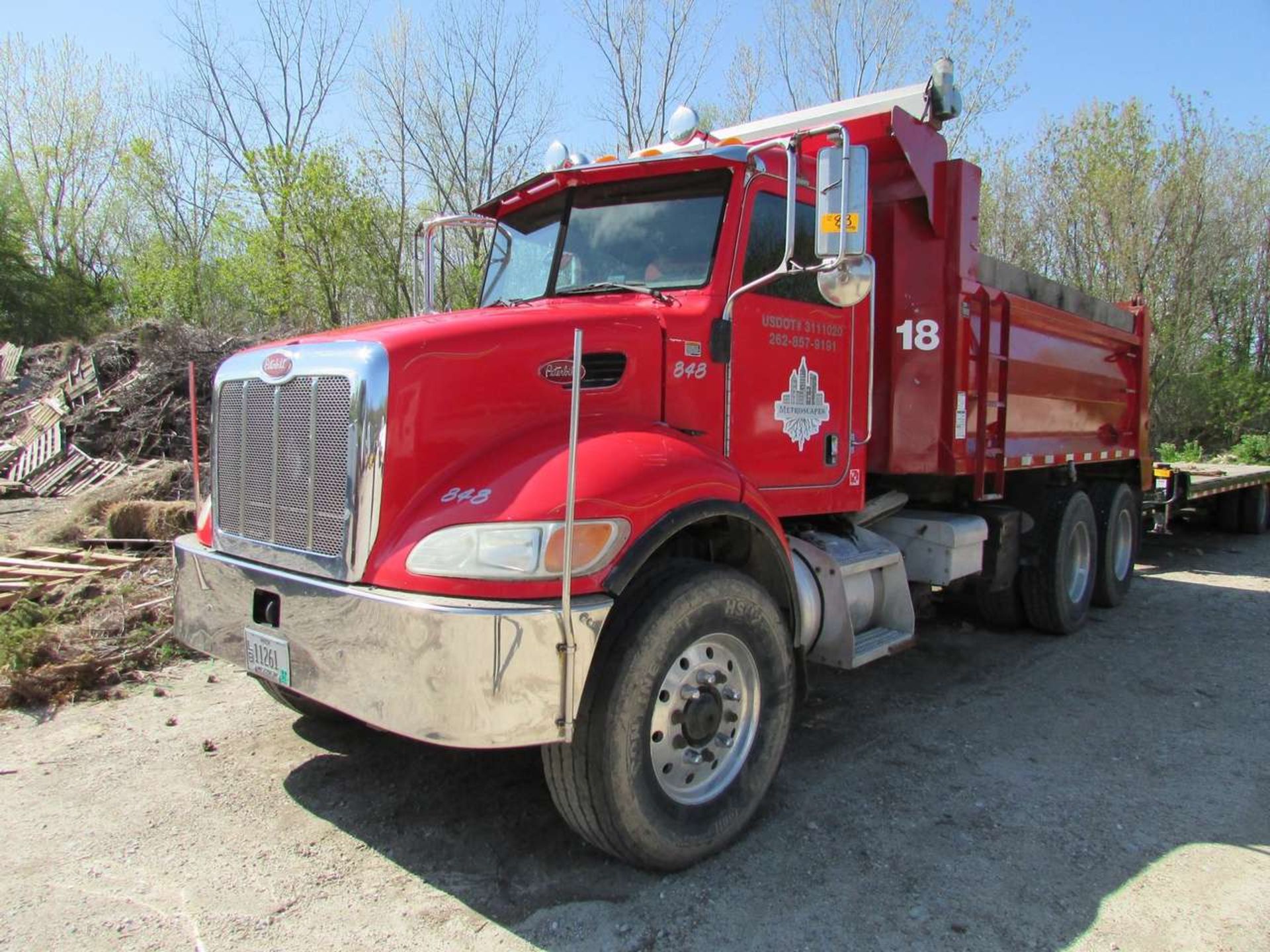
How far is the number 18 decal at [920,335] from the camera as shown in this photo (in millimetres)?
5105

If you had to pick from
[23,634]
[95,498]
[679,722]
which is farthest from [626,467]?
[95,498]

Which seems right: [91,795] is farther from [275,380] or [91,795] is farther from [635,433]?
[635,433]

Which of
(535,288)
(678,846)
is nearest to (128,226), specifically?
(535,288)

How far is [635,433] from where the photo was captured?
3.12 m

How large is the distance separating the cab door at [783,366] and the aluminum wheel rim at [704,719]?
0.94 metres

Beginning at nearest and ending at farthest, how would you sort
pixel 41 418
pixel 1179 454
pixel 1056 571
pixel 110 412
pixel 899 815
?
1. pixel 899 815
2. pixel 1056 571
3. pixel 110 412
4. pixel 41 418
5. pixel 1179 454

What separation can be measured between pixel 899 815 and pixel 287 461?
9.25ft

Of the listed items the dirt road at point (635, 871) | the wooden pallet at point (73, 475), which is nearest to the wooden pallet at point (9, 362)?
the wooden pallet at point (73, 475)

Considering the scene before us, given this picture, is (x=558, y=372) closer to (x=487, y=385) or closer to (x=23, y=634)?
(x=487, y=385)

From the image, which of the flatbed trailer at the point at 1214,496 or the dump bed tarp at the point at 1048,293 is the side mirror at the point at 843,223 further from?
the flatbed trailer at the point at 1214,496

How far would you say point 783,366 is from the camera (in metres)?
4.01

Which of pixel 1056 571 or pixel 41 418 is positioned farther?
pixel 41 418

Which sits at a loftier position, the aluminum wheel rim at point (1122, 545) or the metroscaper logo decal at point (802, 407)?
the metroscaper logo decal at point (802, 407)

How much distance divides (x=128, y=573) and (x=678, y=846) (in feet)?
17.4
